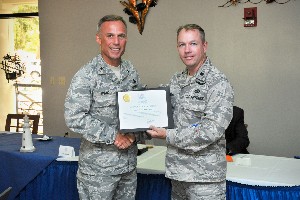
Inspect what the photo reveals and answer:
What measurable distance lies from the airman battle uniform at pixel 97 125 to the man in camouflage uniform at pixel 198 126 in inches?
9.3

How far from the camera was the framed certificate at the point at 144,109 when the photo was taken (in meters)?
1.98

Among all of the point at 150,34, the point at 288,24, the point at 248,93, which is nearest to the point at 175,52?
the point at 150,34

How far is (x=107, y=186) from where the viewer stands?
6.59ft

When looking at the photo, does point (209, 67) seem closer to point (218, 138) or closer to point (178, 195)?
point (218, 138)

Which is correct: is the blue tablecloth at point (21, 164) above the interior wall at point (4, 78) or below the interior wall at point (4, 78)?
below

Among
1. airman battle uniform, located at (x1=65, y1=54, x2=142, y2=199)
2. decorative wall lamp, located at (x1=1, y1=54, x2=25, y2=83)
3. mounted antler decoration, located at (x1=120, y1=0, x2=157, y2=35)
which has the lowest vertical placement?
airman battle uniform, located at (x1=65, y1=54, x2=142, y2=199)

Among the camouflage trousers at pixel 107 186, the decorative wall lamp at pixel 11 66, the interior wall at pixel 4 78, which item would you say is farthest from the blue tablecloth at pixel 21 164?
the interior wall at pixel 4 78

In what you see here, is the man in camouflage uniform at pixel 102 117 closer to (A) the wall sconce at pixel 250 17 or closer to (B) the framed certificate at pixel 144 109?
(B) the framed certificate at pixel 144 109

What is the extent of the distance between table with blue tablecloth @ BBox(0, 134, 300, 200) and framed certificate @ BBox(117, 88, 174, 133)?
61 centimetres

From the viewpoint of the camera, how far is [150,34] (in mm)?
4793

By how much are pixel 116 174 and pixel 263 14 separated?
282cm

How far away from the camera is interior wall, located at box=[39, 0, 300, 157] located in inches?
160

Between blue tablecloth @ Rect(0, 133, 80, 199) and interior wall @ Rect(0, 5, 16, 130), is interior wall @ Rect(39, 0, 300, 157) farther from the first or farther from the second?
interior wall @ Rect(0, 5, 16, 130)

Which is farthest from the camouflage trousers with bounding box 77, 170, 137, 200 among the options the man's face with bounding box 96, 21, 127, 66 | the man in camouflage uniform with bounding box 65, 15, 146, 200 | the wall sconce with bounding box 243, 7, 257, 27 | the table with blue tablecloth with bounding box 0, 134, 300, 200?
the wall sconce with bounding box 243, 7, 257, 27
